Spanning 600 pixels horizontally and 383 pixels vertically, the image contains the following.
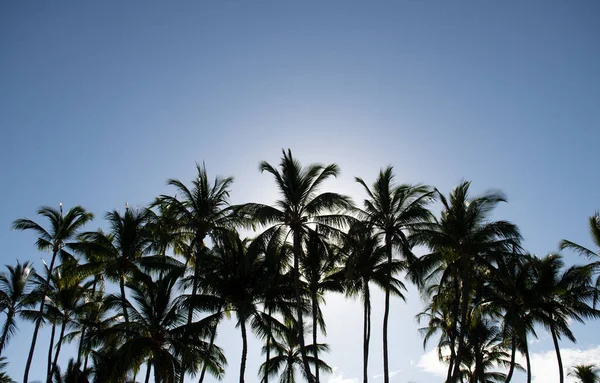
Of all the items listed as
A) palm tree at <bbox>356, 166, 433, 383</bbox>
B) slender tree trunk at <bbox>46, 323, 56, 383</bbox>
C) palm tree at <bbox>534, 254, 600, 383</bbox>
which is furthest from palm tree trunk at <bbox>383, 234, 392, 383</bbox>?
slender tree trunk at <bbox>46, 323, 56, 383</bbox>

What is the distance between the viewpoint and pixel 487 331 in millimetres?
31594

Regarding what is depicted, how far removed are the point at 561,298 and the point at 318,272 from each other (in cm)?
1471

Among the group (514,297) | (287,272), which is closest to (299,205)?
(287,272)

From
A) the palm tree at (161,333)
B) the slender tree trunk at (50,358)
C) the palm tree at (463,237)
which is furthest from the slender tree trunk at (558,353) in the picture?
the slender tree trunk at (50,358)

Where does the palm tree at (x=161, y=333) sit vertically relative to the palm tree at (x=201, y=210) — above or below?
below

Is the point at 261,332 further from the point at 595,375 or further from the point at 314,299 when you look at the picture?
the point at 595,375

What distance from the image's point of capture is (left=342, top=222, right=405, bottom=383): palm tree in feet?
76.1

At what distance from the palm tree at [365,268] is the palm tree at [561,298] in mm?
8534

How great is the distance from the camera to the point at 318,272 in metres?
26.6

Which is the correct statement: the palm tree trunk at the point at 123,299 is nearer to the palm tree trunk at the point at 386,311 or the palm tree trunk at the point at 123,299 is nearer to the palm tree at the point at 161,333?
the palm tree at the point at 161,333

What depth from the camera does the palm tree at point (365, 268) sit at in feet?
76.1

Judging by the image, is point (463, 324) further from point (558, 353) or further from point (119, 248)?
point (119, 248)

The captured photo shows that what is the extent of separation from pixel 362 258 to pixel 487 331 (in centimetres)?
1315

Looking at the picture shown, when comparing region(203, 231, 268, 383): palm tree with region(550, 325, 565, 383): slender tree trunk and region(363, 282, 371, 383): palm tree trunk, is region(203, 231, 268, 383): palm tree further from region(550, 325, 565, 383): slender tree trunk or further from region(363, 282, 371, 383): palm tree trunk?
region(550, 325, 565, 383): slender tree trunk
